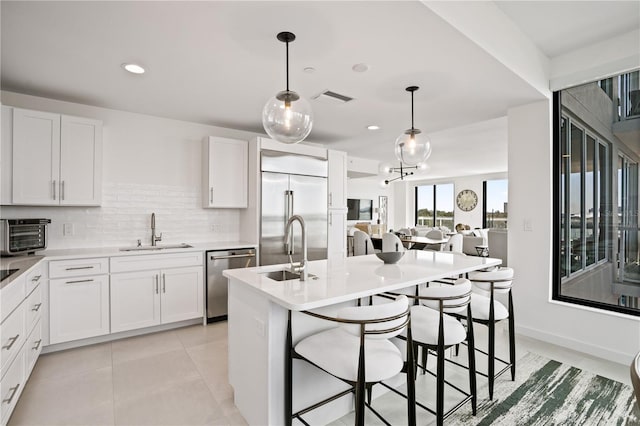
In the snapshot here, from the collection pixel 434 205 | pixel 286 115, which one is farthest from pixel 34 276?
pixel 434 205

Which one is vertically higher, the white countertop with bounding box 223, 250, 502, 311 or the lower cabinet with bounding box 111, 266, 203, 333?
the white countertop with bounding box 223, 250, 502, 311

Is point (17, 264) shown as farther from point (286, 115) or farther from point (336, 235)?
point (336, 235)

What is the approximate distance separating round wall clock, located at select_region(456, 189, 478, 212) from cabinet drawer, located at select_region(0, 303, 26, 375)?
38.7ft

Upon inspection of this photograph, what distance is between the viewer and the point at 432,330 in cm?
193

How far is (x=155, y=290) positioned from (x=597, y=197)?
4496 mm

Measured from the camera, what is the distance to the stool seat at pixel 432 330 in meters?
1.90

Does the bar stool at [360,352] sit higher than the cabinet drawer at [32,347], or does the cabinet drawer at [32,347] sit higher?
the bar stool at [360,352]

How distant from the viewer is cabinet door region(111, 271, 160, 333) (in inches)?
126

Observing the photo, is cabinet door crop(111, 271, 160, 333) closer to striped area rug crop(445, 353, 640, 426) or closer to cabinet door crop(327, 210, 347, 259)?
cabinet door crop(327, 210, 347, 259)

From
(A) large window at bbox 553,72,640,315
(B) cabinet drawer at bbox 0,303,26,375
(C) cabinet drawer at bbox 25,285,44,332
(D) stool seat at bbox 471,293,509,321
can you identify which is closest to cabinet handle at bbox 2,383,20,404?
(B) cabinet drawer at bbox 0,303,26,375

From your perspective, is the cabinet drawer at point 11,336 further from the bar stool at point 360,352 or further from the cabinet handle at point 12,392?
the bar stool at point 360,352

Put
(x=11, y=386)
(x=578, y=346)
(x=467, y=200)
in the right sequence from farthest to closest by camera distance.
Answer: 1. (x=467, y=200)
2. (x=578, y=346)
3. (x=11, y=386)

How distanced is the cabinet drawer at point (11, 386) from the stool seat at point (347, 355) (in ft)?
5.34

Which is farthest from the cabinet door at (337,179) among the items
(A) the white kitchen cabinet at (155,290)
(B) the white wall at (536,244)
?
(B) the white wall at (536,244)
